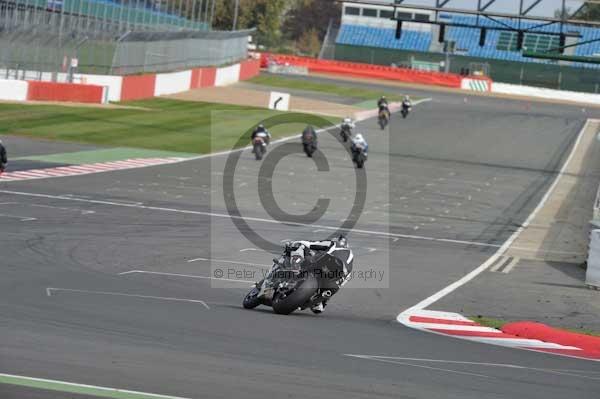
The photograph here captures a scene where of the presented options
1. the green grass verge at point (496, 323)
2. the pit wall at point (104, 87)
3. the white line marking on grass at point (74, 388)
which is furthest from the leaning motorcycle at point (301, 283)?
the pit wall at point (104, 87)

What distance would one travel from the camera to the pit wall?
54688 millimetres

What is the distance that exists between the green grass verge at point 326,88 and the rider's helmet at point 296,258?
67.7 metres

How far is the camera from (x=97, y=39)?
63.0 meters

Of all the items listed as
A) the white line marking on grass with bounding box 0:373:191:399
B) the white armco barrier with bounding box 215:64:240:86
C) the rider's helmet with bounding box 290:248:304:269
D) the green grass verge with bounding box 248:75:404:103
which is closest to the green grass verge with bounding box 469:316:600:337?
the rider's helmet with bounding box 290:248:304:269

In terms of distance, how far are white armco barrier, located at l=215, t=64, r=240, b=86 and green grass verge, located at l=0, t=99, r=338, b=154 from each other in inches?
792

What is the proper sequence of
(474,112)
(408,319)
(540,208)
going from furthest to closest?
(474,112) → (540,208) → (408,319)

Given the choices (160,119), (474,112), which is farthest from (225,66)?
(160,119)

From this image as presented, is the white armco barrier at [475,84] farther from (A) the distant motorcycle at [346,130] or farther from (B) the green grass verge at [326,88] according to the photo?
(A) the distant motorcycle at [346,130]

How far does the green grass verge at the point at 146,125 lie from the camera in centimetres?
4684

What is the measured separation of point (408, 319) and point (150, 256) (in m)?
6.31

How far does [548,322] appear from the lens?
1761 centimetres

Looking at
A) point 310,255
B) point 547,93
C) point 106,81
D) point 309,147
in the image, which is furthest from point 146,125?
point 547,93

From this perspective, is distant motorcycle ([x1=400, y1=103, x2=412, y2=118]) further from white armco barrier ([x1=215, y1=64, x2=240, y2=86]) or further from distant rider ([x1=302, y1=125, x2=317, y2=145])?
distant rider ([x1=302, y1=125, x2=317, y2=145])

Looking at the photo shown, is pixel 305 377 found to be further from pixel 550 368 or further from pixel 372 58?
pixel 372 58
